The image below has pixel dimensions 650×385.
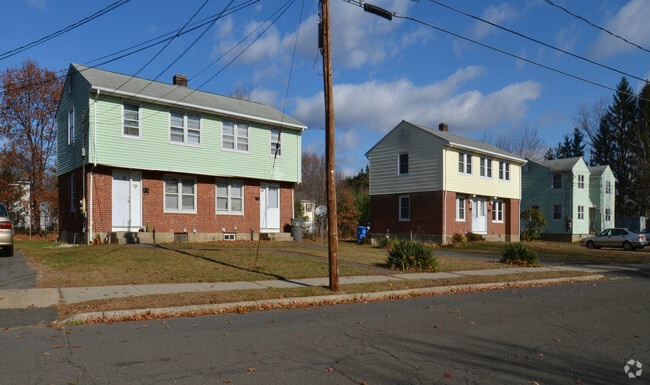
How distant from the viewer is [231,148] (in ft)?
77.9

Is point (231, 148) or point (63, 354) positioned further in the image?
point (231, 148)

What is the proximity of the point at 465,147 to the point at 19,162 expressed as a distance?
104 ft

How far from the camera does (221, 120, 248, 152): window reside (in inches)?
930

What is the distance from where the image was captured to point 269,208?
25312mm

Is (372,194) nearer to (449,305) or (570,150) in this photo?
(449,305)

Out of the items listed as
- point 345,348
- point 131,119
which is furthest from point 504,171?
point 345,348

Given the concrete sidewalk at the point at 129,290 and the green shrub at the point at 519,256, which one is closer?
the concrete sidewalk at the point at 129,290

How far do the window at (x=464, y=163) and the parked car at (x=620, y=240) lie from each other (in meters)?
10.5

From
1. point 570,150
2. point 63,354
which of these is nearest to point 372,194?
point 63,354

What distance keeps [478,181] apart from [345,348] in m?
29.4

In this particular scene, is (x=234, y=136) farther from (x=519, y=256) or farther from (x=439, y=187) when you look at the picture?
(x=519, y=256)

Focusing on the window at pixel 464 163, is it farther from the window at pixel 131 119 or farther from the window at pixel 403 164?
the window at pixel 131 119

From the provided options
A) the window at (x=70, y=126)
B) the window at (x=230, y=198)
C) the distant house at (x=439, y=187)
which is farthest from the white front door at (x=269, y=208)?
the distant house at (x=439, y=187)

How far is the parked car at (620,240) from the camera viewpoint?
32.5 m
